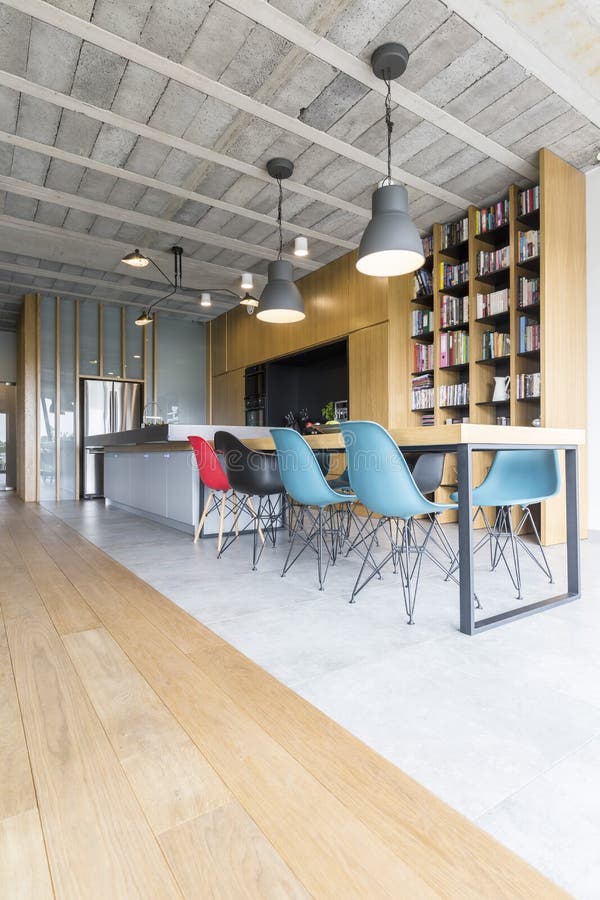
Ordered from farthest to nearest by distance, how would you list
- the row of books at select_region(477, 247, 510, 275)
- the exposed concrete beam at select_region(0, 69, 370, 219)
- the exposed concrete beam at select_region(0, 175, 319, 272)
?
the exposed concrete beam at select_region(0, 175, 319, 272), the row of books at select_region(477, 247, 510, 275), the exposed concrete beam at select_region(0, 69, 370, 219)

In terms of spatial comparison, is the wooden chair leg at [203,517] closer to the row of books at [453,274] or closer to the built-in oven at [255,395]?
the row of books at [453,274]

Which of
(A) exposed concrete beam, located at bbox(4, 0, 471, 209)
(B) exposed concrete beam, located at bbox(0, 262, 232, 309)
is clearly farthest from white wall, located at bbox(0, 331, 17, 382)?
(A) exposed concrete beam, located at bbox(4, 0, 471, 209)

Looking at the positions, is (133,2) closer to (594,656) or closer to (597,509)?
(594,656)

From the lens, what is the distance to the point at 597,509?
4.15 metres

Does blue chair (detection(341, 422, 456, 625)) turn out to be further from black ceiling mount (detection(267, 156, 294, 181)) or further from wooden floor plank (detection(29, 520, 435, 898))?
black ceiling mount (detection(267, 156, 294, 181))

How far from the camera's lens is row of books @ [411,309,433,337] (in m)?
5.32

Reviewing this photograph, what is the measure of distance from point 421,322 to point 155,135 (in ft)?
10.1

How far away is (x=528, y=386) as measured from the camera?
166 inches

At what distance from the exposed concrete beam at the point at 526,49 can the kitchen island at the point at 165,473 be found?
269 centimetres

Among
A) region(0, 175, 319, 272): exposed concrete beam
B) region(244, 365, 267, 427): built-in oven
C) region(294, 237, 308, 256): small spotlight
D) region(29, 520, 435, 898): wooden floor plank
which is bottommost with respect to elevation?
region(29, 520, 435, 898): wooden floor plank

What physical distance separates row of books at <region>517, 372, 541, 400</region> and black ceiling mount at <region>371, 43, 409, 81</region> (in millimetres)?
2404

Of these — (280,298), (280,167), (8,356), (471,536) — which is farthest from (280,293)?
(8,356)

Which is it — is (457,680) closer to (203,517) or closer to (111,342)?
(203,517)

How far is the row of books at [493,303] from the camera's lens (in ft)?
14.5
